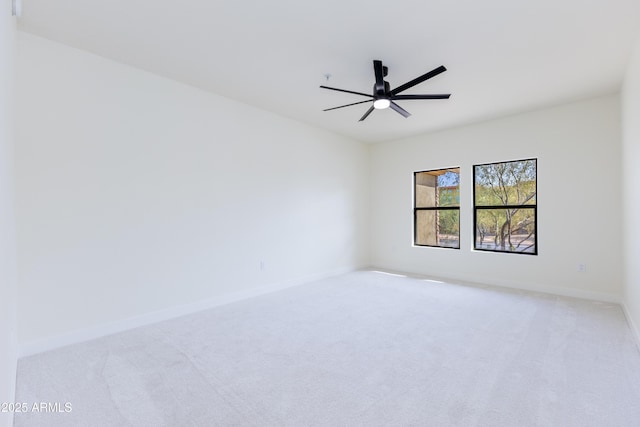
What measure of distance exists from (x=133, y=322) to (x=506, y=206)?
5.19 metres

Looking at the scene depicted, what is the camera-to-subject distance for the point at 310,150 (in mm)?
5023

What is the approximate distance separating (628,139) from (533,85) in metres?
1.10

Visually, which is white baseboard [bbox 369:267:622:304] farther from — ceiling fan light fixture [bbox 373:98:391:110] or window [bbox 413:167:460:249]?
ceiling fan light fixture [bbox 373:98:391:110]

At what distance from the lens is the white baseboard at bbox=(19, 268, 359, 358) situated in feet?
8.19

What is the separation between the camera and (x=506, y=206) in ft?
15.4

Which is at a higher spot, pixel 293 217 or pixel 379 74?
pixel 379 74

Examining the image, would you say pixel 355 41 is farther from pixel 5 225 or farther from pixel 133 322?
pixel 133 322

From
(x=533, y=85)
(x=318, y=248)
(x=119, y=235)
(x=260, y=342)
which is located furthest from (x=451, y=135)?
(x=119, y=235)

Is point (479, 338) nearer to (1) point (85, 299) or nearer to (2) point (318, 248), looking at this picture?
(2) point (318, 248)

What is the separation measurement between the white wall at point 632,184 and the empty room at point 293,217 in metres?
0.05

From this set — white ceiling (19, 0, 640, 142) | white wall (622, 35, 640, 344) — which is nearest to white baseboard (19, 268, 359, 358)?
white ceiling (19, 0, 640, 142)

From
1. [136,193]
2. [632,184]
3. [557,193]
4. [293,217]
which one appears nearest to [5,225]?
[136,193]

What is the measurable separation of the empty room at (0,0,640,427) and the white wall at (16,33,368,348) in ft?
0.06

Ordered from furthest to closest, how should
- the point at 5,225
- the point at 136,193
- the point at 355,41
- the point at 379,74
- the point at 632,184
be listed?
1. the point at 136,193
2. the point at 632,184
3. the point at 379,74
4. the point at 355,41
5. the point at 5,225
